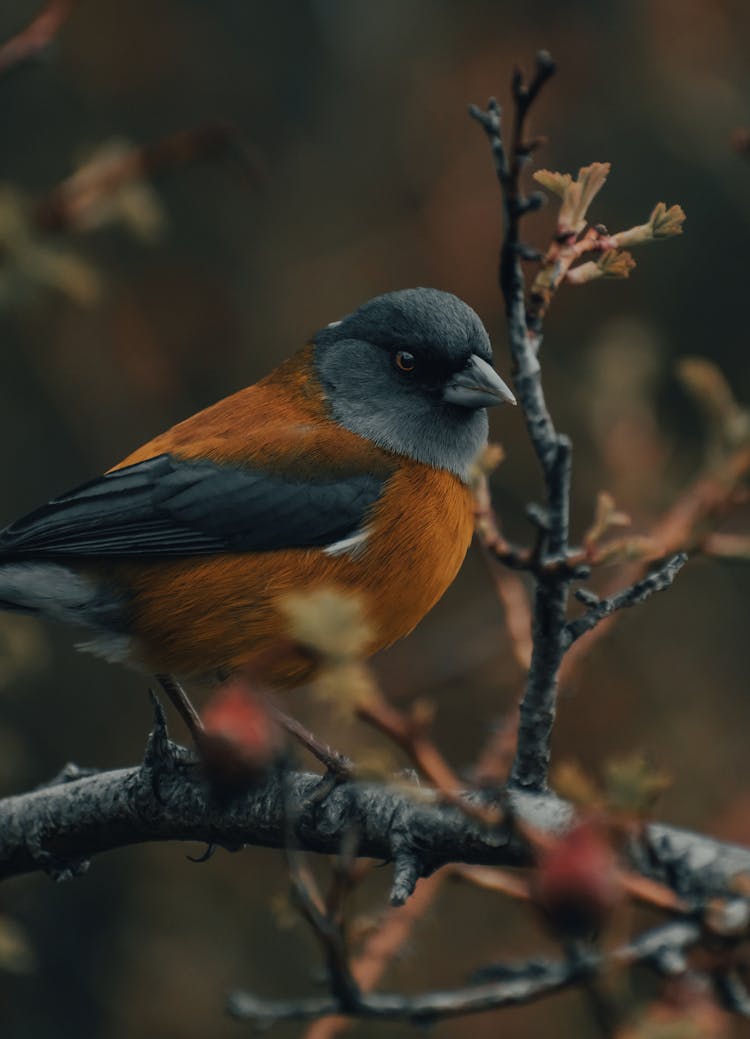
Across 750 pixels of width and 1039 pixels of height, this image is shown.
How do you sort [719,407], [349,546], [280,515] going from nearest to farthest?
[719,407]
[349,546]
[280,515]

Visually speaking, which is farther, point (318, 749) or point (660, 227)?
point (318, 749)

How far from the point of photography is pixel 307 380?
15.8 feet

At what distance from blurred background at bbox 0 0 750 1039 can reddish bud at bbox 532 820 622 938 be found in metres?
3.31

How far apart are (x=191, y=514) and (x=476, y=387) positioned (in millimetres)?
1006

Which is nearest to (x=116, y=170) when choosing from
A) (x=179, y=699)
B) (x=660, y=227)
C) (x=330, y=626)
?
(x=179, y=699)

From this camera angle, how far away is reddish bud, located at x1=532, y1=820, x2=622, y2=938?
63.8 inches

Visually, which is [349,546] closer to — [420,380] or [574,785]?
[420,380]

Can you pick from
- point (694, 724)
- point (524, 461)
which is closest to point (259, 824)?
point (694, 724)

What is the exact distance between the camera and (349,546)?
397cm

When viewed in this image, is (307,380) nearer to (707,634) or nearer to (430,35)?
(707,634)

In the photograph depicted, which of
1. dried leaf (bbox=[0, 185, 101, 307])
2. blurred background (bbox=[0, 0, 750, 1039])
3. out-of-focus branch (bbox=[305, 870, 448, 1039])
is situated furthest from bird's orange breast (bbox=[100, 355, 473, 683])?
blurred background (bbox=[0, 0, 750, 1039])

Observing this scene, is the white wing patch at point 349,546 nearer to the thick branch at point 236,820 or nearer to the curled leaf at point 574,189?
the thick branch at point 236,820

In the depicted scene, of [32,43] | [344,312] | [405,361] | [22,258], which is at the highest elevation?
[32,43]

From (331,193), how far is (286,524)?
411 centimetres
